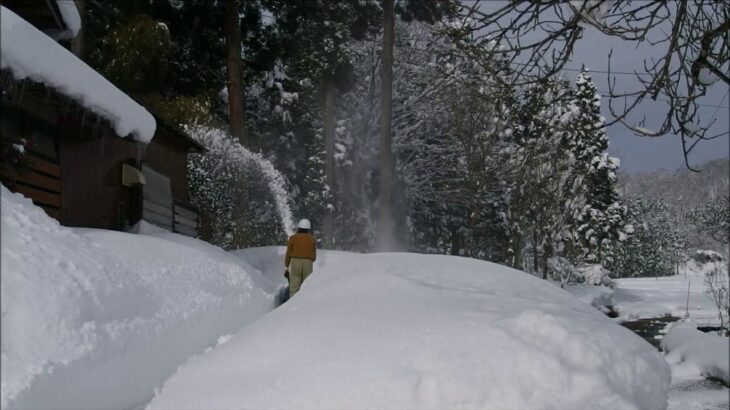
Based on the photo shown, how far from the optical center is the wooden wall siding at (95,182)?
8945 millimetres

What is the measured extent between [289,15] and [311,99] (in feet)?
12.4

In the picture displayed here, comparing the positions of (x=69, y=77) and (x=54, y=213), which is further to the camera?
(x=54, y=213)

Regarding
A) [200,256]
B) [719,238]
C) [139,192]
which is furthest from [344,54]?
[719,238]

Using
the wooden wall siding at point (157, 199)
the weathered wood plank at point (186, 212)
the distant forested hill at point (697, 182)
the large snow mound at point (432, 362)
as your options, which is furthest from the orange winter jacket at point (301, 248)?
the distant forested hill at point (697, 182)

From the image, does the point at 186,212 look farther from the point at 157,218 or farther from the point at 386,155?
the point at 386,155

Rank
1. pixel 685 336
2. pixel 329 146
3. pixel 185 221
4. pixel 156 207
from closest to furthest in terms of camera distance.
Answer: pixel 685 336 < pixel 156 207 < pixel 185 221 < pixel 329 146

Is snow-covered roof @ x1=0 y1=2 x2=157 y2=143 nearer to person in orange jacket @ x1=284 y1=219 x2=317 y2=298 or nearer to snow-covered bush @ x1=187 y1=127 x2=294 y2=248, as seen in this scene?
person in orange jacket @ x1=284 y1=219 x2=317 y2=298

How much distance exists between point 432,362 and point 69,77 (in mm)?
5169

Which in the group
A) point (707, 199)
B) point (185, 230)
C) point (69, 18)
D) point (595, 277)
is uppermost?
point (69, 18)

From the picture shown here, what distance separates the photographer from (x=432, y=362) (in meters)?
4.22

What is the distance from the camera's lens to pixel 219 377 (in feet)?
15.2

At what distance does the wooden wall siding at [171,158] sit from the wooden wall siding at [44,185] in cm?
427

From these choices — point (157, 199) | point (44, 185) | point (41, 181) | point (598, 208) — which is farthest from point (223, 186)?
point (598, 208)

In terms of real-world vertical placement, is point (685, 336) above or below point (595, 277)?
above
